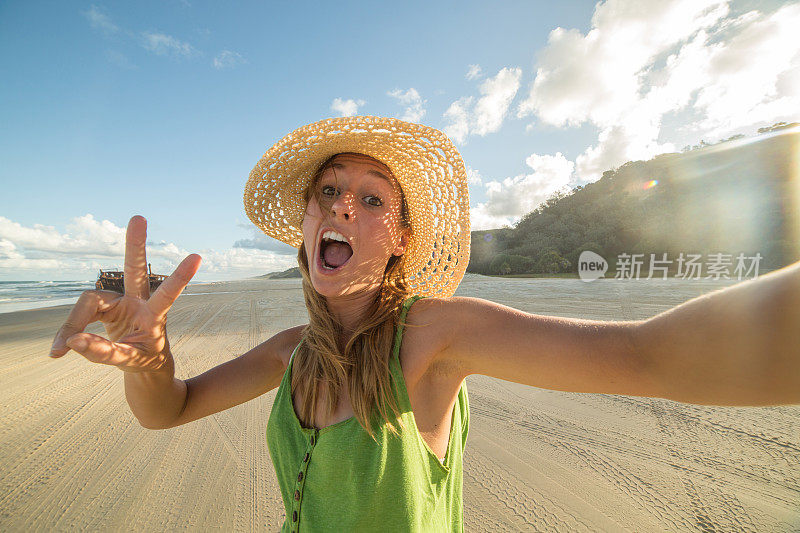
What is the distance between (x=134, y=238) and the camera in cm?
112

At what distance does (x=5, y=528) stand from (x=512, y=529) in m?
3.31

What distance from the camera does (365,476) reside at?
101 centimetres

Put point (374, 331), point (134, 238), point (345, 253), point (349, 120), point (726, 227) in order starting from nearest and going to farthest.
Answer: point (134, 238), point (374, 331), point (345, 253), point (349, 120), point (726, 227)

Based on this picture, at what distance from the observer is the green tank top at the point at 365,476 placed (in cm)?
100

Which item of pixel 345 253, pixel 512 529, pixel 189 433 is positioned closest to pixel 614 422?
pixel 512 529

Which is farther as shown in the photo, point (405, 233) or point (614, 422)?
point (614, 422)

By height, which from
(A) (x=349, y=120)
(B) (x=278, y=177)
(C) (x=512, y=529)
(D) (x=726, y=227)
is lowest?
(C) (x=512, y=529)

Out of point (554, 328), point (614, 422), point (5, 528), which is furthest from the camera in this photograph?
point (614, 422)

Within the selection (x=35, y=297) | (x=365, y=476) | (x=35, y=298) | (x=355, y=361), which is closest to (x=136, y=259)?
(x=355, y=361)

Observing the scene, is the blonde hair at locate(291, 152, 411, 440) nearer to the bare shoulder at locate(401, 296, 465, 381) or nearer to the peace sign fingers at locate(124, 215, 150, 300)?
the bare shoulder at locate(401, 296, 465, 381)

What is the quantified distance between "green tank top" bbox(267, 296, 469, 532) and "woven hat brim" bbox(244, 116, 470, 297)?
32.4 inches

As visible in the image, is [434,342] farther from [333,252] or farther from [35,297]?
[35,297]

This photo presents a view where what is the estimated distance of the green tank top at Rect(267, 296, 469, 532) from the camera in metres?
1.00

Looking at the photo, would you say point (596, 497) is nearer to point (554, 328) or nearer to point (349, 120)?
point (554, 328)
